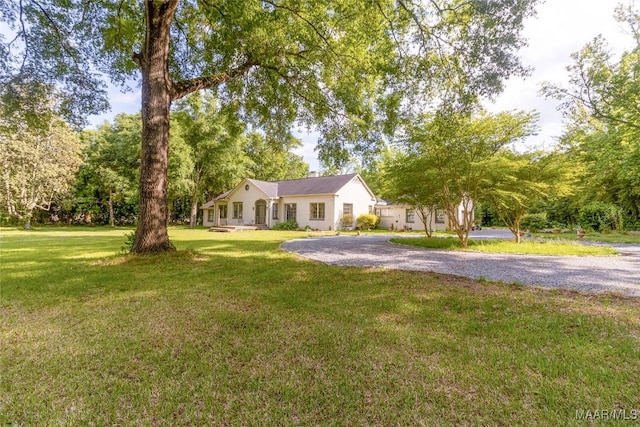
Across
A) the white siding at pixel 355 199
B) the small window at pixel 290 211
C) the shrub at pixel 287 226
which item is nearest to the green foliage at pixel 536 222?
the white siding at pixel 355 199

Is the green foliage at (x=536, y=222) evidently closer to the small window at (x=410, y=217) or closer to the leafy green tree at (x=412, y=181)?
the small window at (x=410, y=217)

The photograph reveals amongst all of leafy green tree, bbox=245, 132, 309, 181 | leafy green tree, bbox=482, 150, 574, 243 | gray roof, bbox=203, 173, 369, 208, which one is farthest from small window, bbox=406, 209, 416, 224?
leafy green tree, bbox=482, 150, 574, 243

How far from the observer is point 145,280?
546cm

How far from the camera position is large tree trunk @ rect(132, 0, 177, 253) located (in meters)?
7.16

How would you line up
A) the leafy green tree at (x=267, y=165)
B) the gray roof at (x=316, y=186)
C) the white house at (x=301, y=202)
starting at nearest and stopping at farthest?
the white house at (x=301, y=202) → the gray roof at (x=316, y=186) → the leafy green tree at (x=267, y=165)

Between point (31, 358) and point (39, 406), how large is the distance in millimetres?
995

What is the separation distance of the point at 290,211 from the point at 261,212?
2656 millimetres

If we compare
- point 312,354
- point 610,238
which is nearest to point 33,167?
point 312,354

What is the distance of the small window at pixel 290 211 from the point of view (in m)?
23.9

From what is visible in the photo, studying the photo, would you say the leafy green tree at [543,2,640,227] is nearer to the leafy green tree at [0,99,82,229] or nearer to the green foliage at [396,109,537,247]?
the green foliage at [396,109,537,247]

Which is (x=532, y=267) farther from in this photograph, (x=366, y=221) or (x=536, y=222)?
(x=536, y=222)

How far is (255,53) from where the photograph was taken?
8227 millimetres

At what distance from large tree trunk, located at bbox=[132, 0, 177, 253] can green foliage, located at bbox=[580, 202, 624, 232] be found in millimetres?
24219

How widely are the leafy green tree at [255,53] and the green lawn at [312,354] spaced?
4.02 metres
